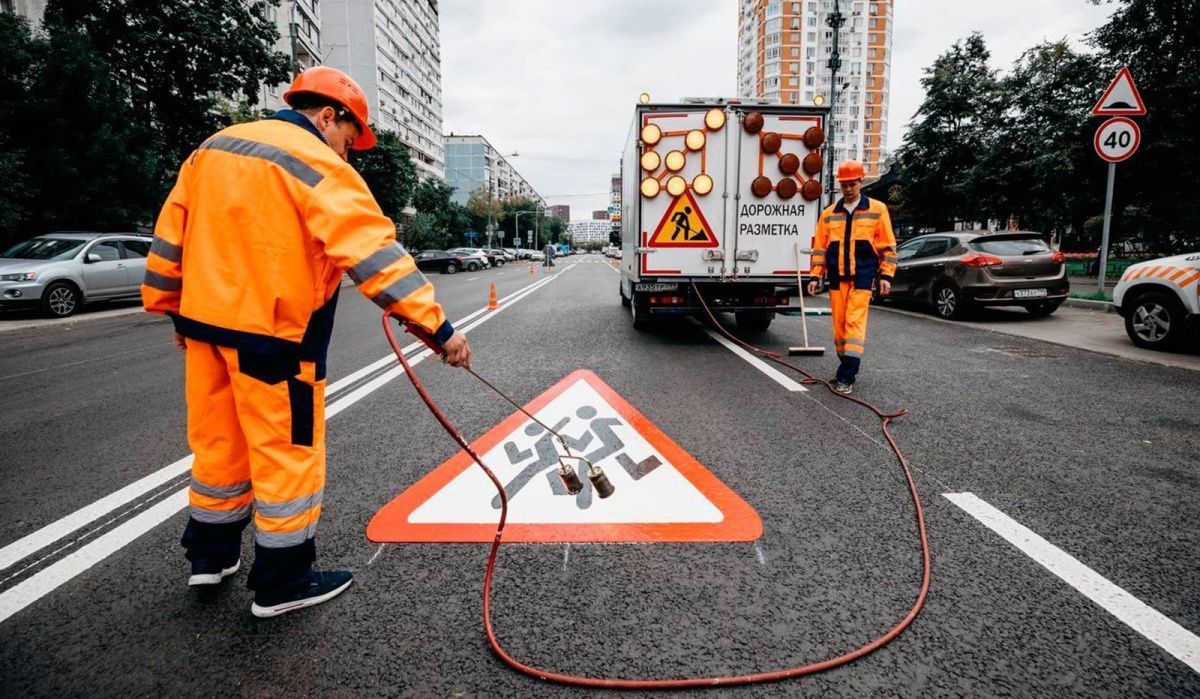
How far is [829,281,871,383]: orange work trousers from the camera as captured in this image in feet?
18.1

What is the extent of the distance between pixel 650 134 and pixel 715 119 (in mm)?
811

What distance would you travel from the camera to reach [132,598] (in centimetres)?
229

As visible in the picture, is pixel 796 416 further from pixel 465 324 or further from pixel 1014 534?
pixel 465 324

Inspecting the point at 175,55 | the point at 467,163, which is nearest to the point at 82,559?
the point at 175,55

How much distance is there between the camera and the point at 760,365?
6.73 m

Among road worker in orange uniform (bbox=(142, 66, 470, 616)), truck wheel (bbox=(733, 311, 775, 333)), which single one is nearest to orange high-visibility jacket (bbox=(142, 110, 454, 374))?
road worker in orange uniform (bbox=(142, 66, 470, 616))

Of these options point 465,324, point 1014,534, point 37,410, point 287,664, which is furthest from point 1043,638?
point 465,324

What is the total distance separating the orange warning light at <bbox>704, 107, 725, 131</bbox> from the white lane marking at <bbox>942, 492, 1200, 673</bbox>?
18.6 feet

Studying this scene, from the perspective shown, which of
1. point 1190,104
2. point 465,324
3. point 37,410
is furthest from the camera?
point 1190,104

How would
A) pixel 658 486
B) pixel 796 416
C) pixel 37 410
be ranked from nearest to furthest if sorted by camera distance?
pixel 658 486 → pixel 796 416 → pixel 37 410

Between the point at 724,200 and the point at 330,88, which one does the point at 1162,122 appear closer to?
the point at 724,200

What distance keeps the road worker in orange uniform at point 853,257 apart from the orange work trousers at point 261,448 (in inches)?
182

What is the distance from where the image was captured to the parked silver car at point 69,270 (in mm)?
11469

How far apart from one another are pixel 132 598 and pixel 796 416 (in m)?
4.03
